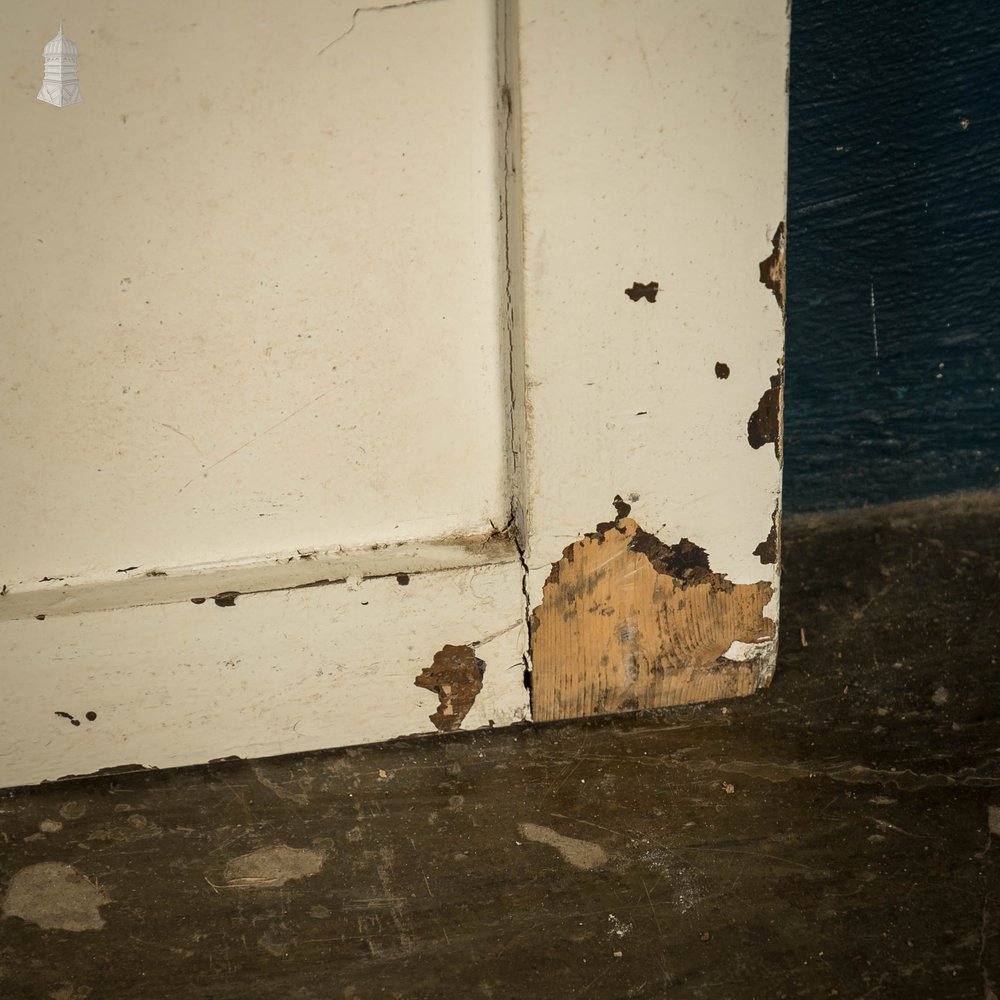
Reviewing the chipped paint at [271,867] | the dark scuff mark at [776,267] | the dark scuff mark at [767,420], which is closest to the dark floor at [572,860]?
the chipped paint at [271,867]

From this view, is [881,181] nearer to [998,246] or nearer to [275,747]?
[998,246]

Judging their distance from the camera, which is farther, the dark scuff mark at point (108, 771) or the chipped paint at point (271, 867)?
the dark scuff mark at point (108, 771)

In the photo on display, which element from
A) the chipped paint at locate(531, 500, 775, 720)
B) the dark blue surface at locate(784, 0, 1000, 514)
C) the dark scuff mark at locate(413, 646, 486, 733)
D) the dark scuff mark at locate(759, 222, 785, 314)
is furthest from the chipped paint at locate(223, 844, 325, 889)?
the dark blue surface at locate(784, 0, 1000, 514)

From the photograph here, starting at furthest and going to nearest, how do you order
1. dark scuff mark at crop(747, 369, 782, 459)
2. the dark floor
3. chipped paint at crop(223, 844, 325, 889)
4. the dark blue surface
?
the dark blue surface → dark scuff mark at crop(747, 369, 782, 459) → chipped paint at crop(223, 844, 325, 889) → the dark floor

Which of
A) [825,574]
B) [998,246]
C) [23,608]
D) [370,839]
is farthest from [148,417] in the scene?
[998,246]

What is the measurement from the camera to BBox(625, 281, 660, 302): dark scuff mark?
126 cm

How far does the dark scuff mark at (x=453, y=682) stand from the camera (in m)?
1.42

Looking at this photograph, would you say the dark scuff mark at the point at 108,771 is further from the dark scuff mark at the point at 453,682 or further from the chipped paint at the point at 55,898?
the dark scuff mark at the point at 453,682

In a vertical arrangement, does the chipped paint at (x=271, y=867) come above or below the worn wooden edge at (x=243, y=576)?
below

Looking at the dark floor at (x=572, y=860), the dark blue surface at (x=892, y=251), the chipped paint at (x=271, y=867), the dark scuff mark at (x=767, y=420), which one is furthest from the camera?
the dark blue surface at (x=892, y=251)

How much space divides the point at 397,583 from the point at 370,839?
33cm

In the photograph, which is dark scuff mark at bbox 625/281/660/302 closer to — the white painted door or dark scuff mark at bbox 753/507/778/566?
the white painted door

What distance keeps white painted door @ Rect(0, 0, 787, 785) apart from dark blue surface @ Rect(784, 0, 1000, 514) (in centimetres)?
52

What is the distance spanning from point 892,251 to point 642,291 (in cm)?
75
